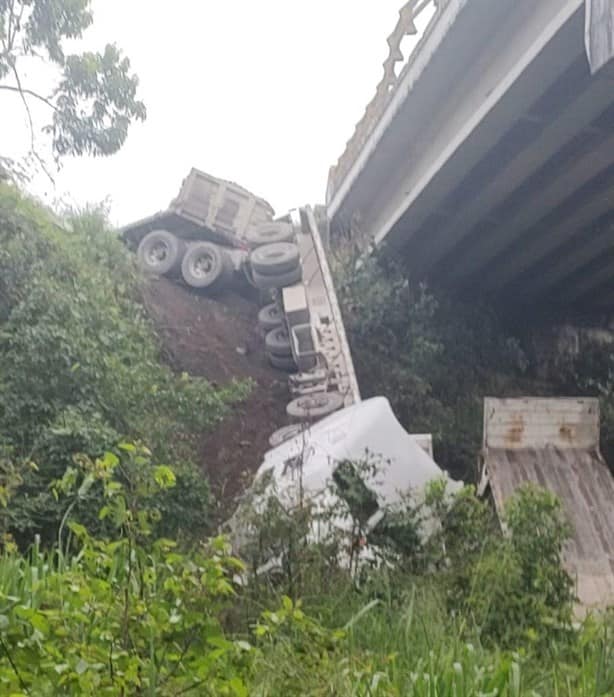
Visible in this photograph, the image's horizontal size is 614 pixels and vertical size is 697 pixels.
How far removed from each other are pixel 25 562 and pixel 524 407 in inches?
247

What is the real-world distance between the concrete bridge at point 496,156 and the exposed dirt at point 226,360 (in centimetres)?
267

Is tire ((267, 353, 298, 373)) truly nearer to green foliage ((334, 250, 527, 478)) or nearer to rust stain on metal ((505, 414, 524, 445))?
green foliage ((334, 250, 527, 478))

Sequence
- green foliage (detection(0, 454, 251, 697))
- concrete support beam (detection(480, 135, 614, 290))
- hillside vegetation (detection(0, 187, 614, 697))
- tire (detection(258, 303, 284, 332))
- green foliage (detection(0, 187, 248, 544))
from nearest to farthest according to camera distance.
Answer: green foliage (detection(0, 454, 251, 697)) → hillside vegetation (detection(0, 187, 614, 697)) → green foliage (detection(0, 187, 248, 544)) → concrete support beam (detection(480, 135, 614, 290)) → tire (detection(258, 303, 284, 332))

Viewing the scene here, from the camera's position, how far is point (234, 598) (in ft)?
15.6

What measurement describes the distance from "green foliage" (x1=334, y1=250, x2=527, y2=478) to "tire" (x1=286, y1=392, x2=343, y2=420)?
1.34 meters

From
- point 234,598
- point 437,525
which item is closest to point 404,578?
point 437,525

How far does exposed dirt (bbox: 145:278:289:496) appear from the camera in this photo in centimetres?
1025

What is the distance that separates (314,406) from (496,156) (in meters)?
3.60

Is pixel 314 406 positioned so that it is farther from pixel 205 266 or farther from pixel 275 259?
pixel 205 266

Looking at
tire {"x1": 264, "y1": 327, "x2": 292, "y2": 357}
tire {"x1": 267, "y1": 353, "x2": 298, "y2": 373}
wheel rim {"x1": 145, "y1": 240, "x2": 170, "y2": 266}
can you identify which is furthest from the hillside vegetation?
wheel rim {"x1": 145, "y1": 240, "x2": 170, "y2": 266}

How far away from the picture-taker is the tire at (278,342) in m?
13.1

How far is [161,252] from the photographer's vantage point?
55.0 ft

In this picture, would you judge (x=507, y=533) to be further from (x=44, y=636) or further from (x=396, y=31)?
(x=396, y=31)

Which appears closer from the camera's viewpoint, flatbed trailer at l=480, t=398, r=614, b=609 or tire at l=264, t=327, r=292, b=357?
flatbed trailer at l=480, t=398, r=614, b=609
